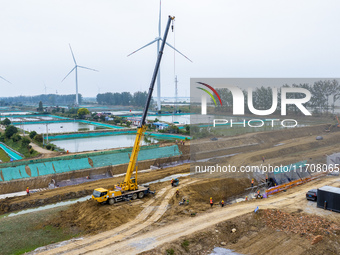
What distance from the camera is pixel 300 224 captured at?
A: 58.5ft

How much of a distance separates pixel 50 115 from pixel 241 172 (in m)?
104

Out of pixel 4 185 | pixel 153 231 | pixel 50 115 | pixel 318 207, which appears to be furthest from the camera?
pixel 50 115

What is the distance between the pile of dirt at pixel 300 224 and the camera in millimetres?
16911

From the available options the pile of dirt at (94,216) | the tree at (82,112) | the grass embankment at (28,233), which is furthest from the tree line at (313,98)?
the tree at (82,112)

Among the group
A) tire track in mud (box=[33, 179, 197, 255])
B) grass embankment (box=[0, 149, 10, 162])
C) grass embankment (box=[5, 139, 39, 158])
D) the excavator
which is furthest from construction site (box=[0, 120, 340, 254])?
grass embankment (box=[5, 139, 39, 158])

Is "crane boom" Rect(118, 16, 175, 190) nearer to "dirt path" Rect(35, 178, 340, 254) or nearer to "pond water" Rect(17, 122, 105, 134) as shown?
"dirt path" Rect(35, 178, 340, 254)

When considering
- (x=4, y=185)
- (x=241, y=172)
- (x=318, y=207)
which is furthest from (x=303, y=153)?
(x=4, y=185)

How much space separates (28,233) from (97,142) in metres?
37.3

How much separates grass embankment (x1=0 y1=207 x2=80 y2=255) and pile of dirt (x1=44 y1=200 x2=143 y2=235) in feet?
1.88

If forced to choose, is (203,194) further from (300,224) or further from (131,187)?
(300,224)

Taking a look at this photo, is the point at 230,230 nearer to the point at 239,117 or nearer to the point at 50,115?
the point at 239,117

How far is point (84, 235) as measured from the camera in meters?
17.6

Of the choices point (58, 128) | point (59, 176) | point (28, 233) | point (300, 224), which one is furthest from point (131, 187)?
point (58, 128)

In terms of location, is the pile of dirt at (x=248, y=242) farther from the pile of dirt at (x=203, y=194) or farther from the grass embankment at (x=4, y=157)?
the grass embankment at (x=4, y=157)
